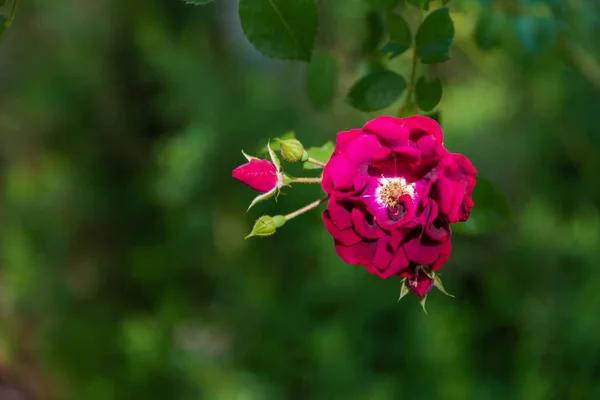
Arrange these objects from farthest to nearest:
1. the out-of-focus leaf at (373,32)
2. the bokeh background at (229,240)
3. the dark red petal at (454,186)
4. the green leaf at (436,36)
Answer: the bokeh background at (229,240)
the out-of-focus leaf at (373,32)
the green leaf at (436,36)
the dark red petal at (454,186)

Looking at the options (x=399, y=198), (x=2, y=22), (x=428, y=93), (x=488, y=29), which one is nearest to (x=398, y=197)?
(x=399, y=198)

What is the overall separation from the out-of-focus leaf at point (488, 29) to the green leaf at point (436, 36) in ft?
0.78

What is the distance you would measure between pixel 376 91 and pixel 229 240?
55.1 inches

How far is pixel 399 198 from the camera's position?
1.16 ft

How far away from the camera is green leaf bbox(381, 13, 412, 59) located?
49 centimetres

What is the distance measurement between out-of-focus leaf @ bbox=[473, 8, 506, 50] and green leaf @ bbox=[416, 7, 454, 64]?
0.78 feet

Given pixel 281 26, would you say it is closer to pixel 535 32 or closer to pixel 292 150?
pixel 292 150

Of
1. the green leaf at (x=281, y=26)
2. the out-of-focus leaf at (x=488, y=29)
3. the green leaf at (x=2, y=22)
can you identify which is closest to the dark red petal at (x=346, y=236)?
the green leaf at (x=281, y=26)

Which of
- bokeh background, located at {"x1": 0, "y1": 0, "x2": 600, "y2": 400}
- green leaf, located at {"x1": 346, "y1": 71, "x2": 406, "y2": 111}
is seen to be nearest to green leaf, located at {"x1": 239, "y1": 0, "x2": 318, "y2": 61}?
green leaf, located at {"x1": 346, "y1": 71, "x2": 406, "y2": 111}

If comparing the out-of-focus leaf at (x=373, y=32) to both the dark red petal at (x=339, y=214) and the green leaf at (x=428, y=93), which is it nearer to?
the green leaf at (x=428, y=93)

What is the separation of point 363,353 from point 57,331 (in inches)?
35.4

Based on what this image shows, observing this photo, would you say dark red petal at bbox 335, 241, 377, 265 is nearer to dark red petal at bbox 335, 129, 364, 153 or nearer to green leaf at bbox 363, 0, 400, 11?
dark red petal at bbox 335, 129, 364, 153

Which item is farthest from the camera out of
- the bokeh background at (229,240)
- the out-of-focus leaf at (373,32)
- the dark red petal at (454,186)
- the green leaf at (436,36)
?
the bokeh background at (229,240)

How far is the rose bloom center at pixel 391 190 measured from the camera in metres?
0.36
